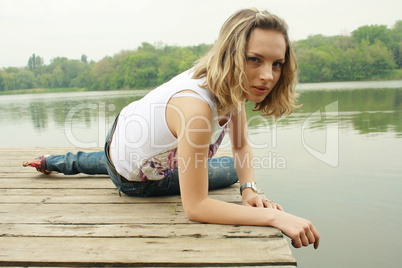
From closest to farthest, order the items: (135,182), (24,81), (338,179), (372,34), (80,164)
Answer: (135,182), (80,164), (338,179), (24,81), (372,34)

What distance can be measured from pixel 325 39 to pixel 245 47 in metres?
64.5

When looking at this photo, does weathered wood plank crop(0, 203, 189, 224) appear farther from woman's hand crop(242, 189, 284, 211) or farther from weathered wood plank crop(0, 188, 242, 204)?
woman's hand crop(242, 189, 284, 211)

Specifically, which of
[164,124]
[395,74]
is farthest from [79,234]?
[395,74]

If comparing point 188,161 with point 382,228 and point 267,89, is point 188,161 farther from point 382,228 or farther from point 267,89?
point 382,228

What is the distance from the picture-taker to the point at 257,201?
1914 millimetres

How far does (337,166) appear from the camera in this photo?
487 cm

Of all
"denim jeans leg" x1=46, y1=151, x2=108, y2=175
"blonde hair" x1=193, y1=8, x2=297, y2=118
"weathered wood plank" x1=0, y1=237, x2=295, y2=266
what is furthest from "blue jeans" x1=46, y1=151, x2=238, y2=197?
"blonde hair" x1=193, y1=8, x2=297, y2=118

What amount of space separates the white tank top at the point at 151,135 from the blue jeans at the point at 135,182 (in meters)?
0.07

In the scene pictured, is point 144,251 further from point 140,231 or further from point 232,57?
point 232,57

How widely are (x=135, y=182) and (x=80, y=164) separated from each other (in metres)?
0.91

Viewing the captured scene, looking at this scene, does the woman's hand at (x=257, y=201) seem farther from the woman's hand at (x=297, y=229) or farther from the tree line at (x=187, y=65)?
the tree line at (x=187, y=65)

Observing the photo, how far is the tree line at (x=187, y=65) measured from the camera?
47.8m

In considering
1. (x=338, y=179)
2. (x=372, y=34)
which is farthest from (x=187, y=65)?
(x=338, y=179)

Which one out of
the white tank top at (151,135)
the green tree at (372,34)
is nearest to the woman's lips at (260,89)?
the white tank top at (151,135)
